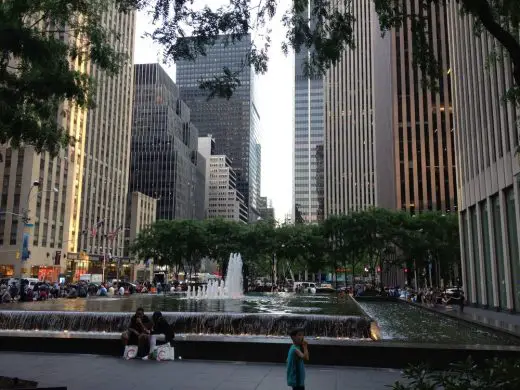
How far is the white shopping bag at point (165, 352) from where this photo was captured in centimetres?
1344

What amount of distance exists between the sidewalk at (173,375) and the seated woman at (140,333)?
0.52 metres

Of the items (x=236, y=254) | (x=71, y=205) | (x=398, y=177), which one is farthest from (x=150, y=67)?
(x=236, y=254)

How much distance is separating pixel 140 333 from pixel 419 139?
9072 centimetres

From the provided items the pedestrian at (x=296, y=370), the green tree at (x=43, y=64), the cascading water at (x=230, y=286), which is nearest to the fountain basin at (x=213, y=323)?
the green tree at (x=43, y=64)

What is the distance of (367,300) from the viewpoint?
157 ft

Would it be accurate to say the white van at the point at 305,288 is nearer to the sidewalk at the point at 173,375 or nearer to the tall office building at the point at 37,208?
the tall office building at the point at 37,208

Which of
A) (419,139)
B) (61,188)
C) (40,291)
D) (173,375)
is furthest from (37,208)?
(173,375)

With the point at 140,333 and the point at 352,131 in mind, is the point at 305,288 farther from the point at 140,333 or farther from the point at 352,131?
the point at 352,131

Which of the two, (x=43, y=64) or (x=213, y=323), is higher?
(x=43, y=64)

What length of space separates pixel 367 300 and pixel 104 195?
75905 mm

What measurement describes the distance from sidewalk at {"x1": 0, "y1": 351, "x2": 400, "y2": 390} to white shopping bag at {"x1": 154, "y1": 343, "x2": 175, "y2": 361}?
0.32 m

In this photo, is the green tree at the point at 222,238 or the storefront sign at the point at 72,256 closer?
the green tree at the point at 222,238

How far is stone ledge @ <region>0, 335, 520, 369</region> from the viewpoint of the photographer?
488 inches

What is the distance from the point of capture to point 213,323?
1833cm
